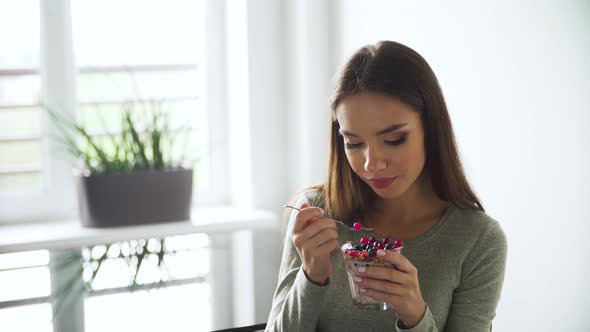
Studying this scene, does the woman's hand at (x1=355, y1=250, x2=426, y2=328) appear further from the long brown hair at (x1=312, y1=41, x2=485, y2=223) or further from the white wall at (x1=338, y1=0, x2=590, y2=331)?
the white wall at (x1=338, y1=0, x2=590, y2=331)

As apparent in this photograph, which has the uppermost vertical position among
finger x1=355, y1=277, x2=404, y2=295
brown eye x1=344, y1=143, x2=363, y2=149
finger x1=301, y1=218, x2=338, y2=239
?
brown eye x1=344, y1=143, x2=363, y2=149

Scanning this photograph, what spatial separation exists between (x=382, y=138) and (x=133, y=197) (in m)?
1.30

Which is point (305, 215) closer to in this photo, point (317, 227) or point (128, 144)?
point (317, 227)

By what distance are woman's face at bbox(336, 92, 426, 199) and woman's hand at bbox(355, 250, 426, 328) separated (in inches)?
8.2

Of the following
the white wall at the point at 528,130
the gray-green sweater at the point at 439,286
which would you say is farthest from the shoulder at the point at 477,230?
the white wall at the point at 528,130

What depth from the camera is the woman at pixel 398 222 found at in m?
1.34

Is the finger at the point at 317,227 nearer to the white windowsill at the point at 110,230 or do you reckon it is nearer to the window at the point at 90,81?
the white windowsill at the point at 110,230

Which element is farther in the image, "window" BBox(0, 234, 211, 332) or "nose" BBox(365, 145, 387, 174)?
"window" BBox(0, 234, 211, 332)

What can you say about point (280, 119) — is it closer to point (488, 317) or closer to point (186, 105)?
point (186, 105)

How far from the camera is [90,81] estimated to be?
2756mm

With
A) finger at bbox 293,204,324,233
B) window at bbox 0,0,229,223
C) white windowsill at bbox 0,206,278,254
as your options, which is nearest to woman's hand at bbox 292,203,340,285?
finger at bbox 293,204,324,233

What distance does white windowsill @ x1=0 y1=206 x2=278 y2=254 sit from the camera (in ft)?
7.43

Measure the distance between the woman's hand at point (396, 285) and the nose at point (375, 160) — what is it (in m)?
0.20

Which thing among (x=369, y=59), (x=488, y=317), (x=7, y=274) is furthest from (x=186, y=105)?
(x=488, y=317)
